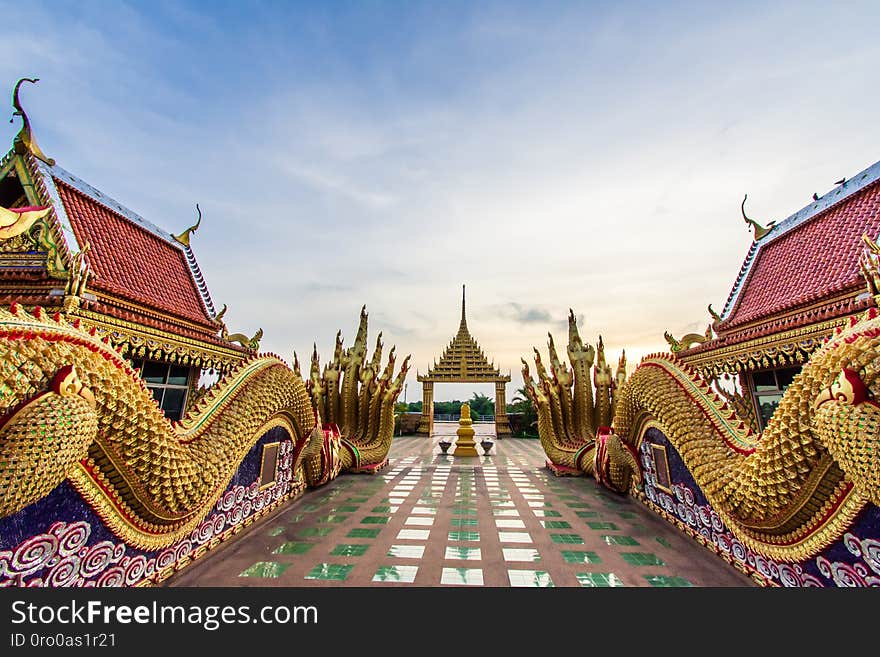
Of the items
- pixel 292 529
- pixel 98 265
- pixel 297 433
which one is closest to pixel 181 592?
pixel 292 529

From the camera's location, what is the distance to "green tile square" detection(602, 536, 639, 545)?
14.8 feet

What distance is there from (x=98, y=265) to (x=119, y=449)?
5471 mm

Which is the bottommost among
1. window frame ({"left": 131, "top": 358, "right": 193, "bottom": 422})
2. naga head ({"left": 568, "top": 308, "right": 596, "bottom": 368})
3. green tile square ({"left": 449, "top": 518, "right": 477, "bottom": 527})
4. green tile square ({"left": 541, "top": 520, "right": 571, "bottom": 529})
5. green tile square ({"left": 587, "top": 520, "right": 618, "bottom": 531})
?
green tile square ({"left": 449, "top": 518, "right": 477, "bottom": 527})

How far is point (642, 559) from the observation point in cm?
407

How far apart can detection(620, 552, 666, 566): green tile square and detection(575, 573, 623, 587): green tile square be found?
463 mm

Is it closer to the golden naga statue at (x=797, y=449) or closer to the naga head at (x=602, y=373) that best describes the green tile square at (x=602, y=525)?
the golden naga statue at (x=797, y=449)

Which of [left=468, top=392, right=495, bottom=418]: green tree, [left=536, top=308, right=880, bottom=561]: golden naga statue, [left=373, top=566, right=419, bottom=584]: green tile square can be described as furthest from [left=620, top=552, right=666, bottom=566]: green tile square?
[left=468, top=392, right=495, bottom=418]: green tree

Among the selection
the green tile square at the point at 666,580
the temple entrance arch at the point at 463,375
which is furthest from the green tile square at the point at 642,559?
the temple entrance arch at the point at 463,375

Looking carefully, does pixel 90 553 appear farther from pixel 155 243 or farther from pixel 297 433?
pixel 155 243

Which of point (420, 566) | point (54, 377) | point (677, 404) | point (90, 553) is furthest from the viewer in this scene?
point (677, 404)

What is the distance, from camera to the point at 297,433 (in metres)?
6.37

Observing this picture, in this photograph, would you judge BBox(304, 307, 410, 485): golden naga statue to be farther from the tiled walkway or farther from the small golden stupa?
the small golden stupa

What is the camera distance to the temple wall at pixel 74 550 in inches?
93.6

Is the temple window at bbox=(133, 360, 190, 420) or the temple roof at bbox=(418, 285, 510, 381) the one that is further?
the temple roof at bbox=(418, 285, 510, 381)
